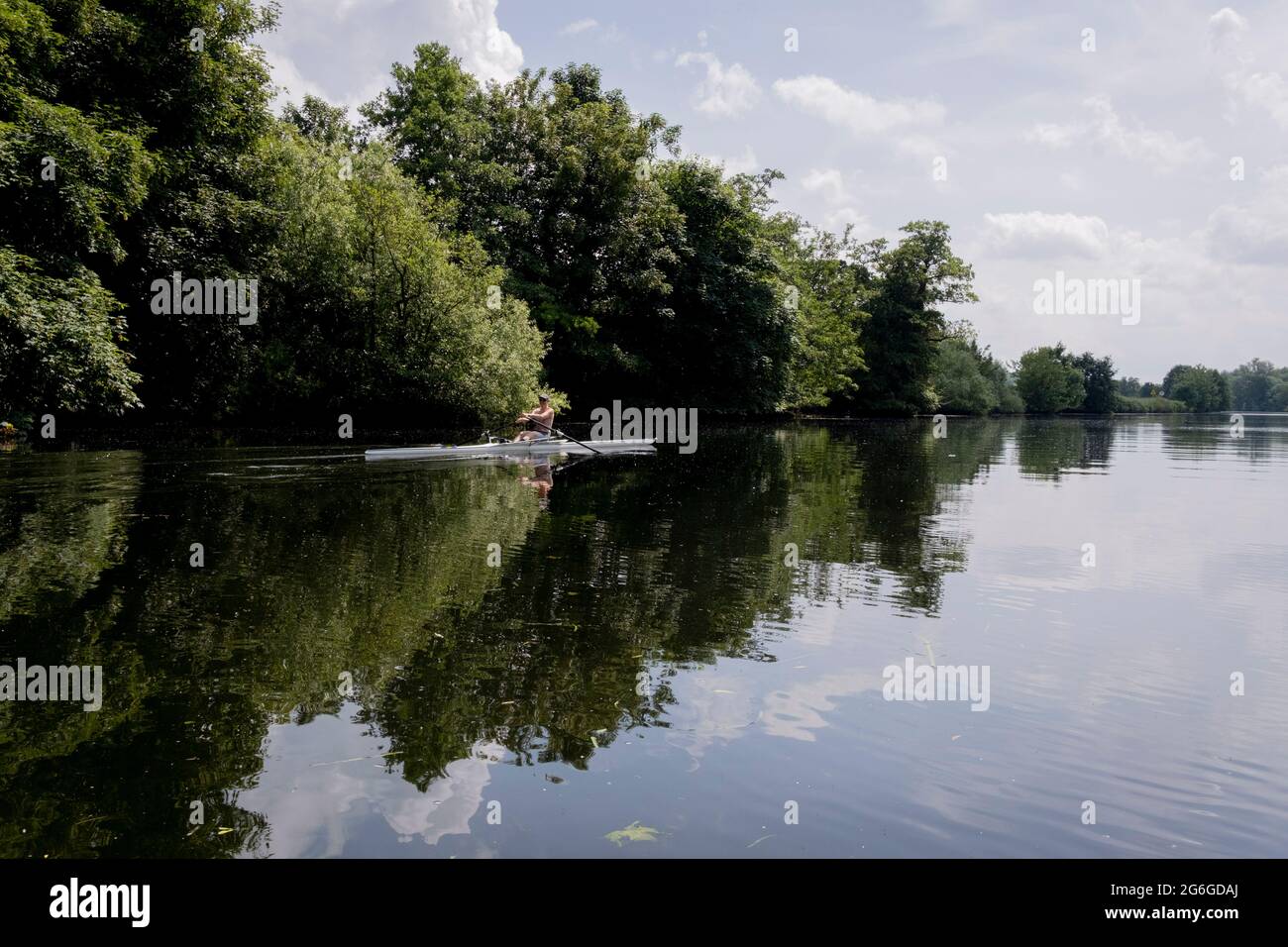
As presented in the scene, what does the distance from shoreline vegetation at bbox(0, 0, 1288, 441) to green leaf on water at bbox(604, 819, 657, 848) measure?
20.0m

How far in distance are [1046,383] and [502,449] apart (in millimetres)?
121249

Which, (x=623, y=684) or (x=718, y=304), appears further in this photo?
(x=718, y=304)

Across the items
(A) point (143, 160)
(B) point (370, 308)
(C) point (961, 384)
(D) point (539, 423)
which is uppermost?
(A) point (143, 160)

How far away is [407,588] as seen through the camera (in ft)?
35.0

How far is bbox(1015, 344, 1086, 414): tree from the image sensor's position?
13012 centimetres

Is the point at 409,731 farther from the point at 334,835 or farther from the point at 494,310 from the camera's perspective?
the point at 494,310

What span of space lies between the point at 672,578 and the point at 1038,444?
4506 cm

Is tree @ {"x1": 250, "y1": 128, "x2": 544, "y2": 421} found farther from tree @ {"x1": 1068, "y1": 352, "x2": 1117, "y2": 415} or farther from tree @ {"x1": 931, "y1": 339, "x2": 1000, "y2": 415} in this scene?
tree @ {"x1": 1068, "y1": 352, "x2": 1117, "y2": 415}

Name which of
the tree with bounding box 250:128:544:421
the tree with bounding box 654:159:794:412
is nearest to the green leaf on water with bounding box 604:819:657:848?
the tree with bounding box 250:128:544:421

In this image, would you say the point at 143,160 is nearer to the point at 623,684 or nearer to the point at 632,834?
the point at 623,684

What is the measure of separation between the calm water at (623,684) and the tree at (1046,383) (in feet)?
405

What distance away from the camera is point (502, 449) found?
28.0 m

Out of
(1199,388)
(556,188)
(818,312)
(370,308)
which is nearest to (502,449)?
(370,308)
